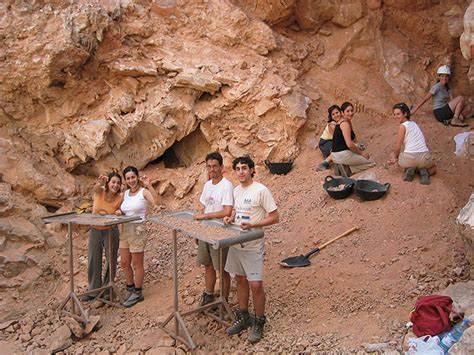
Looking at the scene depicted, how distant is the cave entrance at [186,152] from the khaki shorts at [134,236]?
305 centimetres

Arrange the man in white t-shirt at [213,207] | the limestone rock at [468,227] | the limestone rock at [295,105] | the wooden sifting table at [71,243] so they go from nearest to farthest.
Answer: the limestone rock at [468,227] → the man in white t-shirt at [213,207] → the wooden sifting table at [71,243] → the limestone rock at [295,105]

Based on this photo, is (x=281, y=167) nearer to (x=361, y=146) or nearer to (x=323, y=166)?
(x=323, y=166)

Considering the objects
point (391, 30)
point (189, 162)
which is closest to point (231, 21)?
point (189, 162)

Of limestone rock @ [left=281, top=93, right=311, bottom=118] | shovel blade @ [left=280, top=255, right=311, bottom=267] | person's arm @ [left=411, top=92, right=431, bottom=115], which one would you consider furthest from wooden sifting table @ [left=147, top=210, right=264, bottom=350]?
person's arm @ [left=411, top=92, right=431, bottom=115]

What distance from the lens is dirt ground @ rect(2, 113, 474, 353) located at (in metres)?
4.58

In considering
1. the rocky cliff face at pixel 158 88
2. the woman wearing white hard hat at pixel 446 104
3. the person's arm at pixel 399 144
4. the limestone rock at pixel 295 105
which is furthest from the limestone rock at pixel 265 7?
the person's arm at pixel 399 144

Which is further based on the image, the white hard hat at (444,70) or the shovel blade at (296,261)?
the white hard hat at (444,70)

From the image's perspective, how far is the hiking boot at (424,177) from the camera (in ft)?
20.3

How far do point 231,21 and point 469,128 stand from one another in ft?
13.5

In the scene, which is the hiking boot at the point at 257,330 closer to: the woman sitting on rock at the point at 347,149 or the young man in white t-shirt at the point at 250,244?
the young man in white t-shirt at the point at 250,244

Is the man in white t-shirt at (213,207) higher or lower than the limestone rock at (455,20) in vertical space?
lower

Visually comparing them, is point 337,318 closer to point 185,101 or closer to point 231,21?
point 185,101

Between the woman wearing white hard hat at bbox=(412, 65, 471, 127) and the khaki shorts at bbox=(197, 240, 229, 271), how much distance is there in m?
4.92

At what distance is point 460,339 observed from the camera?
3582mm
